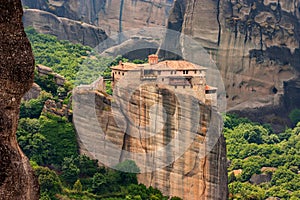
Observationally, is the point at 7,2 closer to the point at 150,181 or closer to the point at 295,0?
the point at 150,181

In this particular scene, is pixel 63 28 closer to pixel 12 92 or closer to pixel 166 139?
pixel 166 139

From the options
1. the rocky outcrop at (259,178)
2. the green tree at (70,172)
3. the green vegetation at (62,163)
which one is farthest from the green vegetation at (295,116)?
the green tree at (70,172)

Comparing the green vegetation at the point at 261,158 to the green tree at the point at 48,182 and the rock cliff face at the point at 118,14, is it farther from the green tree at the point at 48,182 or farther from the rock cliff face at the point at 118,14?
the rock cliff face at the point at 118,14

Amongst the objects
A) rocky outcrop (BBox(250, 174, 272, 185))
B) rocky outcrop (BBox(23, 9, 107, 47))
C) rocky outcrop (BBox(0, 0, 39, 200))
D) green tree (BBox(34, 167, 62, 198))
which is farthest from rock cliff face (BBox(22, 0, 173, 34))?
rocky outcrop (BBox(0, 0, 39, 200))

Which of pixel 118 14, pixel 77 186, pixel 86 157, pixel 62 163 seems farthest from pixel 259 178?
pixel 118 14

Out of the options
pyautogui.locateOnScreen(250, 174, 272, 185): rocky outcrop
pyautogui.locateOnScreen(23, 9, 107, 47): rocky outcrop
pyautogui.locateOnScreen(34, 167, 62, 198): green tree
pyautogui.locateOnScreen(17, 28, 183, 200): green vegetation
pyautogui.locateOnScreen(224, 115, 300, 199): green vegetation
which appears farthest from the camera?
pyautogui.locateOnScreen(23, 9, 107, 47): rocky outcrop

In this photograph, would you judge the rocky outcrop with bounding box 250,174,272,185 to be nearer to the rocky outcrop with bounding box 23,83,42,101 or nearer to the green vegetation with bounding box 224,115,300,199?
the green vegetation with bounding box 224,115,300,199

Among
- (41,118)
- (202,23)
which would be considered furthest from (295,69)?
(41,118)
